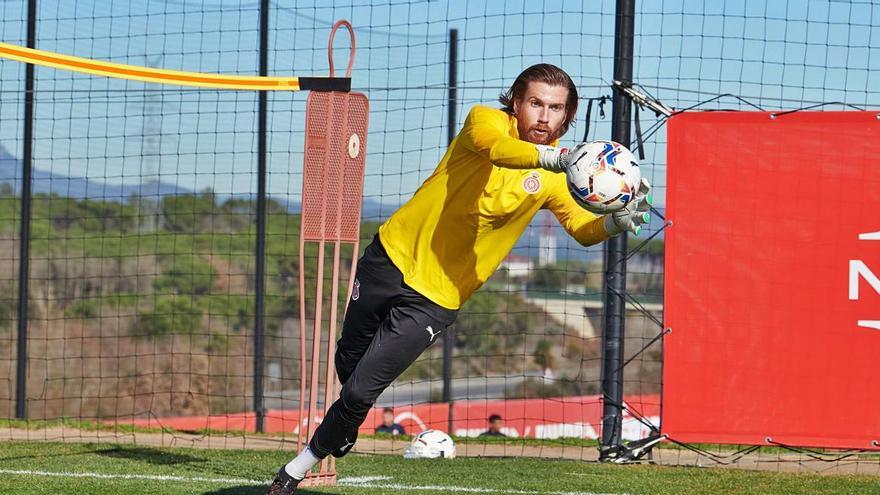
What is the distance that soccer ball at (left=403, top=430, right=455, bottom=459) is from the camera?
8.12m

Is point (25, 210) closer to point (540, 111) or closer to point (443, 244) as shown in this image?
point (443, 244)

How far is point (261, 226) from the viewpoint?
10.2 metres

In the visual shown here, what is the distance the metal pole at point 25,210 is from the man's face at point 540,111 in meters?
6.68

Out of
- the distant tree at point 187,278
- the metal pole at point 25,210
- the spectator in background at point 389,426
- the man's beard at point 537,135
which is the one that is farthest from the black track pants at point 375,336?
the distant tree at point 187,278

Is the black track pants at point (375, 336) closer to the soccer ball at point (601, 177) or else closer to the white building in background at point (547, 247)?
the soccer ball at point (601, 177)

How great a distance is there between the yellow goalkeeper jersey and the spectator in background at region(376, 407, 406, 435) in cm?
706

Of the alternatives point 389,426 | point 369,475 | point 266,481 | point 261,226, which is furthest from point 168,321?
point 266,481

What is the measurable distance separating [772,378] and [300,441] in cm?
309

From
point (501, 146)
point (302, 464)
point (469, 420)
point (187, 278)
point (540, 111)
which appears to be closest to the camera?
point (501, 146)

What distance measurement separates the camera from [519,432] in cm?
1515

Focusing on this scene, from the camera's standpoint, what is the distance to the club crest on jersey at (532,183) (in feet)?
16.4

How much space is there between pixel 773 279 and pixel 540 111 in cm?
341

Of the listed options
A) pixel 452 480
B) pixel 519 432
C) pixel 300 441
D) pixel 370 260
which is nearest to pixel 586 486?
pixel 452 480

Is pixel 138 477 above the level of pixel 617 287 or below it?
below
